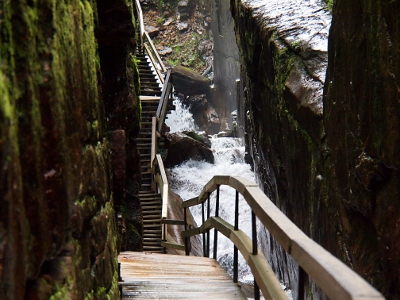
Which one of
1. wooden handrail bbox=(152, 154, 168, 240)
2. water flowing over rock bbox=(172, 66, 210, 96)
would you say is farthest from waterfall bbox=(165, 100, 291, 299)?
water flowing over rock bbox=(172, 66, 210, 96)

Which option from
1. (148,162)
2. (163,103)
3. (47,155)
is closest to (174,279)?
(47,155)

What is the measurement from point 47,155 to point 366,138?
10.3ft

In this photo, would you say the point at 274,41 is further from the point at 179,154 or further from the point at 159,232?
the point at 179,154

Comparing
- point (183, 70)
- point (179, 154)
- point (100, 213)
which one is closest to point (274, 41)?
point (100, 213)

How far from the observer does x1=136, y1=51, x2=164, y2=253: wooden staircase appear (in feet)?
33.9

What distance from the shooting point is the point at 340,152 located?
15.9ft

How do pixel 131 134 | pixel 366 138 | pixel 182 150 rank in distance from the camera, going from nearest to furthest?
pixel 366 138 → pixel 131 134 → pixel 182 150

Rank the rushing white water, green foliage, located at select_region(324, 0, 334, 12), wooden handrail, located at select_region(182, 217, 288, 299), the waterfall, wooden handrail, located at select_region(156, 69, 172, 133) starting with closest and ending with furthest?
wooden handrail, located at select_region(182, 217, 288, 299)
green foliage, located at select_region(324, 0, 334, 12)
the waterfall
the rushing white water
wooden handrail, located at select_region(156, 69, 172, 133)

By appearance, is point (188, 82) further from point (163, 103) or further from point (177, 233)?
point (177, 233)

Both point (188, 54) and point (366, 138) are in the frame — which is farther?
point (188, 54)

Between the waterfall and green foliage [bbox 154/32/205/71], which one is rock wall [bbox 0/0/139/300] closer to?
the waterfall

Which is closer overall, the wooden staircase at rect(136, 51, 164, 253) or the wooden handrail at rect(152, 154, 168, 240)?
the wooden handrail at rect(152, 154, 168, 240)

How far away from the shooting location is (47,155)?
1.57 metres

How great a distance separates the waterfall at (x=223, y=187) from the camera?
12.2 meters
